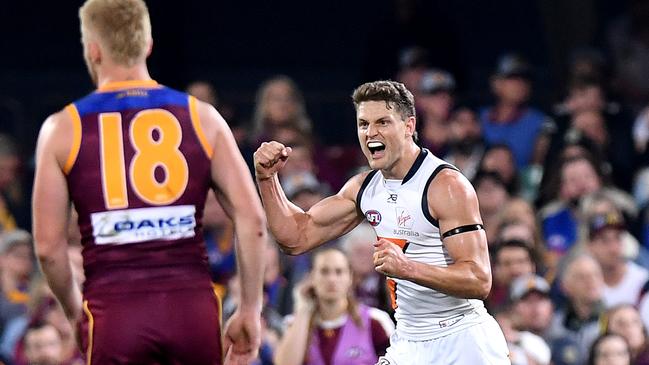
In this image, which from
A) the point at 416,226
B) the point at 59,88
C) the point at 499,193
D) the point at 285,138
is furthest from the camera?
the point at 59,88

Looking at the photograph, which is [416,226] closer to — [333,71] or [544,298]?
[544,298]

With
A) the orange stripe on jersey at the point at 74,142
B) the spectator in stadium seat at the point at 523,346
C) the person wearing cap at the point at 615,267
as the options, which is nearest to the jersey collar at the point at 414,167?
the orange stripe on jersey at the point at 74,142

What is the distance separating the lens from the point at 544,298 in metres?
9.47

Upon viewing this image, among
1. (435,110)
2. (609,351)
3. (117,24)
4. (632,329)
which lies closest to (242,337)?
(117,24)

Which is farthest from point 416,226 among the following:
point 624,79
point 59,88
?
point 59,88

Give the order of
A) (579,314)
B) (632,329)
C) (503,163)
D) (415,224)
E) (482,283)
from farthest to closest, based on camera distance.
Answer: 1. (503,163)
2. (579,314)
3. (632,329)
4. (415,224)
5. (482,283)

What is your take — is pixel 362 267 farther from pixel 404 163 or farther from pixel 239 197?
pixel 239 197

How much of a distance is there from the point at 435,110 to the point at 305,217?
543 cm

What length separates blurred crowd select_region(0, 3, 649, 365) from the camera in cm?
912

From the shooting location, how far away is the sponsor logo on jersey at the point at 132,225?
529 centimetres

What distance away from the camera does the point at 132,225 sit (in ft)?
17.4

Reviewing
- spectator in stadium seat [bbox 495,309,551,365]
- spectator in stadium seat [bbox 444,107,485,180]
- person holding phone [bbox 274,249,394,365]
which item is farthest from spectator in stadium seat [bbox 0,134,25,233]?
spectator in stadium seat [bbox 495,309,551,365]

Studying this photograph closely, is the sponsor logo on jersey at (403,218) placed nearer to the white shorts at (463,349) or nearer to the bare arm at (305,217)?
the bare arm at (305,217)

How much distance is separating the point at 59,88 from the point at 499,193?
17.4 ft
